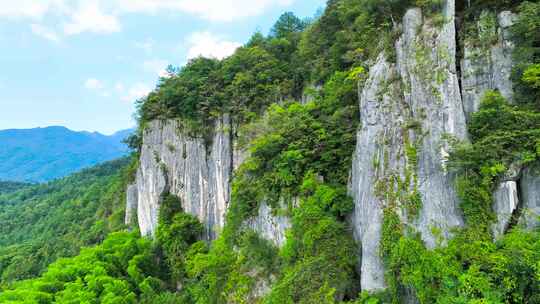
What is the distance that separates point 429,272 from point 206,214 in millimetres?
16330

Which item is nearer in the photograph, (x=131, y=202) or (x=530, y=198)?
(x=530, y=198)

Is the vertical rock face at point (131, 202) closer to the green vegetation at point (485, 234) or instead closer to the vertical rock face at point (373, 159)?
the vertical rock face at point (373, 159)

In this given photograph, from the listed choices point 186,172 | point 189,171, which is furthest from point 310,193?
point 186,172

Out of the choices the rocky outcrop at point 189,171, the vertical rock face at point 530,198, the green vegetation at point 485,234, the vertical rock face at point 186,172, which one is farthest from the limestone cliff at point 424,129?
the vertical rock face at point 186,172

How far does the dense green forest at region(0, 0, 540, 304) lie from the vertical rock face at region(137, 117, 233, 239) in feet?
2.79

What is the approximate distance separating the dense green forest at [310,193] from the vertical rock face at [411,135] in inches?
18.5

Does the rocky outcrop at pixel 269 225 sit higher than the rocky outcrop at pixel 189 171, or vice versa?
the rocky outcrop at pixel 189 171

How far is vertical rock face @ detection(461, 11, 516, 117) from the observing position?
38.5 ft

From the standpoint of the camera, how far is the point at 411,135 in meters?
12.1

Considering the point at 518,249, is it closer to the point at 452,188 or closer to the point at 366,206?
the point at 452,188

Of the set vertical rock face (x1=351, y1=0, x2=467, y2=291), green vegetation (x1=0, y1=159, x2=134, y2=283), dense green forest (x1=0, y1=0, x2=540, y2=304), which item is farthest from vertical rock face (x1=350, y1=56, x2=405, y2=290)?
green vegetation (x1=0, y1=159, x2=134, y2=283)

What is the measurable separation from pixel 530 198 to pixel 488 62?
17.1 ft

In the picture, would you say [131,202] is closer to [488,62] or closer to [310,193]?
[310,193]

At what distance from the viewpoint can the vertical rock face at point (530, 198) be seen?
9.80m
